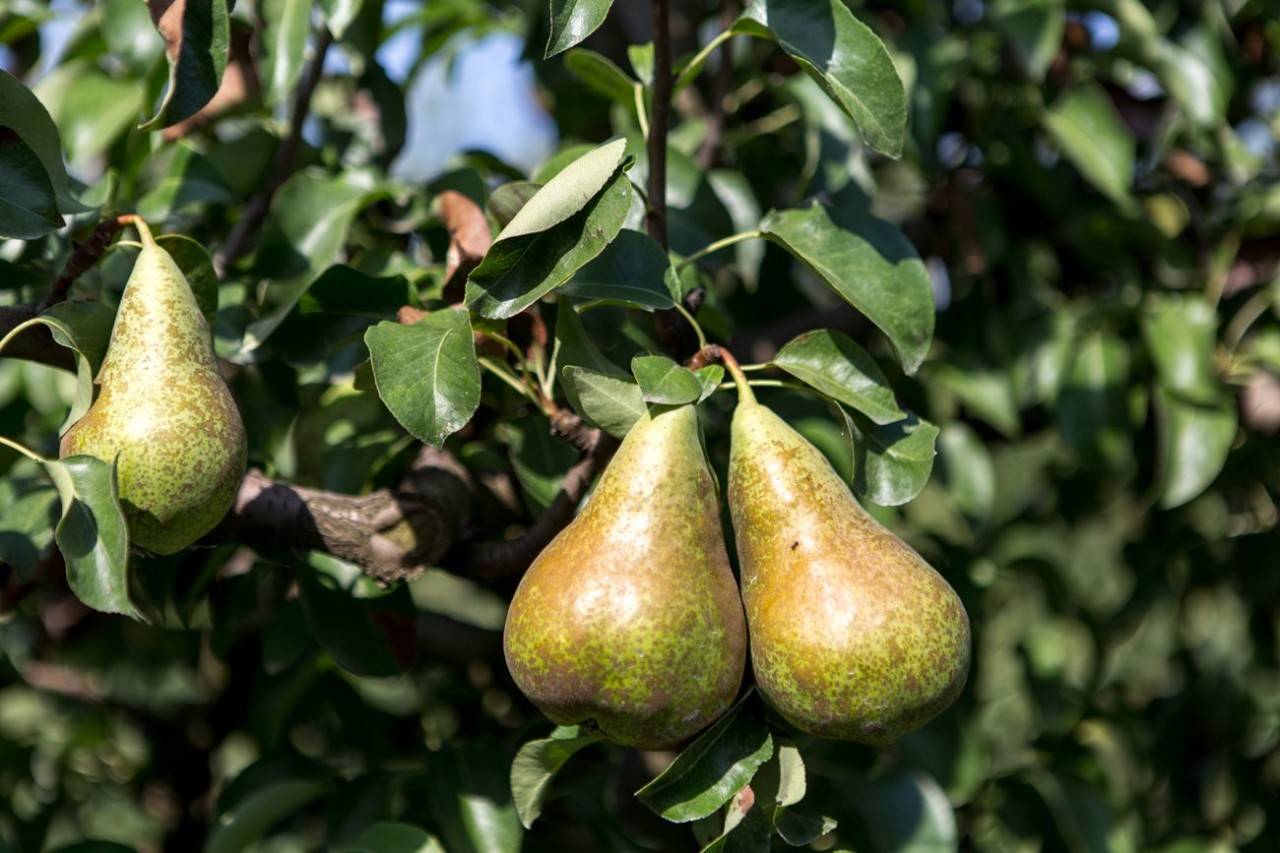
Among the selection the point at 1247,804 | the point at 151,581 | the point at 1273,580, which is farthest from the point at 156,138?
the point at 1247,804

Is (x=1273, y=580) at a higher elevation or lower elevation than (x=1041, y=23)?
lower

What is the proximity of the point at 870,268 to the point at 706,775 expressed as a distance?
1.22 ft

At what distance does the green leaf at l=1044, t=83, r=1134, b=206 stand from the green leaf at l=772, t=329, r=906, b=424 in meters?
0.73

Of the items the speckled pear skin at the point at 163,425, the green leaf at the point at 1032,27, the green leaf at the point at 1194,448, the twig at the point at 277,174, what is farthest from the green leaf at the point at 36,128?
the green leaf at the point at 1194,448

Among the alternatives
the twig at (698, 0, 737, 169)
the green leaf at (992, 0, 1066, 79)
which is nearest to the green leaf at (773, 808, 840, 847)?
the twig at (698, 0, 737, 169)

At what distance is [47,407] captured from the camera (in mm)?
1372

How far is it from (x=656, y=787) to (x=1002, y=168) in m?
1.09

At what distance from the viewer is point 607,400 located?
33.2 inches

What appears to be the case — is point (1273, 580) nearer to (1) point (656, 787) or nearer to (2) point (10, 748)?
(1) point (656, 787)

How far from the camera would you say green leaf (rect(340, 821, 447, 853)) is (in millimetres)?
1027

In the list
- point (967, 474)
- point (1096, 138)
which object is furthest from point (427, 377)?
point (1096, 138)

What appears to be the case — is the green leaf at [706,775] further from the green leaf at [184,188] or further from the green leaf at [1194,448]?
the green leaf at [1194,448]

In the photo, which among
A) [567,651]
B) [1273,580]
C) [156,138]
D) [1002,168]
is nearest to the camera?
[567,651]

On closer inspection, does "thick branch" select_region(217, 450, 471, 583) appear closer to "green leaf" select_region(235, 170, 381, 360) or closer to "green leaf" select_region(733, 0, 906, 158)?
"green leaf" select_region(235, 170, 381, 360)
